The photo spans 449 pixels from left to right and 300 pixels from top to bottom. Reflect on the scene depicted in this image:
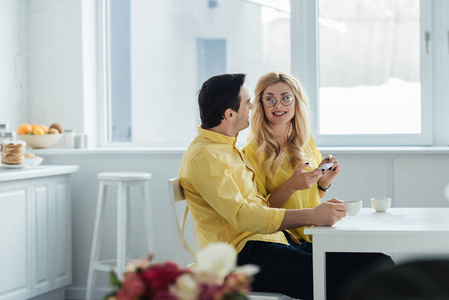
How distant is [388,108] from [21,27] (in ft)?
7.72

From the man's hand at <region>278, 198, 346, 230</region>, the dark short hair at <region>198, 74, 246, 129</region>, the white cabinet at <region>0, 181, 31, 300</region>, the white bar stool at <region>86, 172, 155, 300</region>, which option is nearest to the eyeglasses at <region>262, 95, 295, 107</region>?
the dark short hair at <region>198, 74, 246, 129</region>

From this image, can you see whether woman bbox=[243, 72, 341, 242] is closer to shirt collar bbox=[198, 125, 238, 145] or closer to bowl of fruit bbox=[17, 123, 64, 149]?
shirt collar bbox=[198, 125, 238, 145]

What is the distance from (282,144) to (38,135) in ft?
5.95

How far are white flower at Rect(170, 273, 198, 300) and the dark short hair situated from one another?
5.04ft

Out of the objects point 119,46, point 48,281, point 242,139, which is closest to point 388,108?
point 242,139

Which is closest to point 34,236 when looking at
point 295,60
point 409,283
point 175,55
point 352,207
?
point 175,55

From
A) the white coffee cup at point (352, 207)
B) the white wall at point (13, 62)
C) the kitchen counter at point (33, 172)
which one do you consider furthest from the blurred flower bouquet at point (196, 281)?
the white wall at point (13, 62)

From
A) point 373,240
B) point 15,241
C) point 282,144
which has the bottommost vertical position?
point 15,241

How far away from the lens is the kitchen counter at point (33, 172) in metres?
3.05

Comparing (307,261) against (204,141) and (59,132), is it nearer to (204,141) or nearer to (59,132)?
(204,141)

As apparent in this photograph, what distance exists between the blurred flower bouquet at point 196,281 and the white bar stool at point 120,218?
266 centimetres

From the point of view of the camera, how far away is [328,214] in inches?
74.7

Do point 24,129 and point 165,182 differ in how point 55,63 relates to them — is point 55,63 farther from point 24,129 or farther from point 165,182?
point 165,182

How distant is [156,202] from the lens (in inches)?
145
